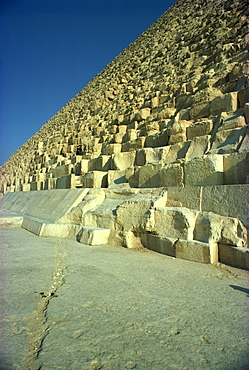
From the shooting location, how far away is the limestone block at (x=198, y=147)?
4.73 metres

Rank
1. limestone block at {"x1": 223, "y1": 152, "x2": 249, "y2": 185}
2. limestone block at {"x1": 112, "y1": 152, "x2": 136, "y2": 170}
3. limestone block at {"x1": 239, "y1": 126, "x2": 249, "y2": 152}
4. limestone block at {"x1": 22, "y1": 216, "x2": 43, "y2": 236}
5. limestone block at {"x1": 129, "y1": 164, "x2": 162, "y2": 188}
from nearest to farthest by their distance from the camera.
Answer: limestone block at {"x1": 223, "y1": 152, "x2": 249, "y2": 185}
limestone block at {"x1": 239, "y1": 126, "x2": 249, "y2": 152}
limestone block at {"x1": 129, "y1": 164, "x2": 162, "y2": 188}
limestone block at {"x1": 22, "y1": 216, "x2": 43, "y2": 236}
limestone block at {"x1": 112, "y1": 152, "x2": 136, "y2": 170}

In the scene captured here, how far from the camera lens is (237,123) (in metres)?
4.37

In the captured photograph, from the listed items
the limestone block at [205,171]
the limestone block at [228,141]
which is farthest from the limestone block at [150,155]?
the limestone block at [205,171]

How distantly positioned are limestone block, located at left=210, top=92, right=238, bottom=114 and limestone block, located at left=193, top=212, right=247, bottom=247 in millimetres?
2728

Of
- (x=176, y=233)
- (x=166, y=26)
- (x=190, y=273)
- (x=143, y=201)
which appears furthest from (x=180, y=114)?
(x=166, y=26)

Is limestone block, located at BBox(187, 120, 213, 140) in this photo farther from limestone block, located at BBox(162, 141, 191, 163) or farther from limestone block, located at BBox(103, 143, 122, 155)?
limestone block, located at BBox(103, 143, 122, 155)

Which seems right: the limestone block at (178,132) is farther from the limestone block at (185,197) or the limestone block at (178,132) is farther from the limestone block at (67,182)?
the limestone block at (67,182)

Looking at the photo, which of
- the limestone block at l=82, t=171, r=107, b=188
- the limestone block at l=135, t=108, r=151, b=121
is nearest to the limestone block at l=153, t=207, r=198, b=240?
the limestone block at l=82, t=171, r=107, b=188

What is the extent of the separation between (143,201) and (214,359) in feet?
9.50

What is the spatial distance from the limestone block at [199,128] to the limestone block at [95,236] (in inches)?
108

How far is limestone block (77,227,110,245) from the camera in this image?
4374 millimetres

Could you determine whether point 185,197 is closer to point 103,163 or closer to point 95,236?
point 95,236

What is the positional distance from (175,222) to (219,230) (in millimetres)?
625

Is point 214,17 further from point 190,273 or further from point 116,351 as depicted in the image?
point 116,351
